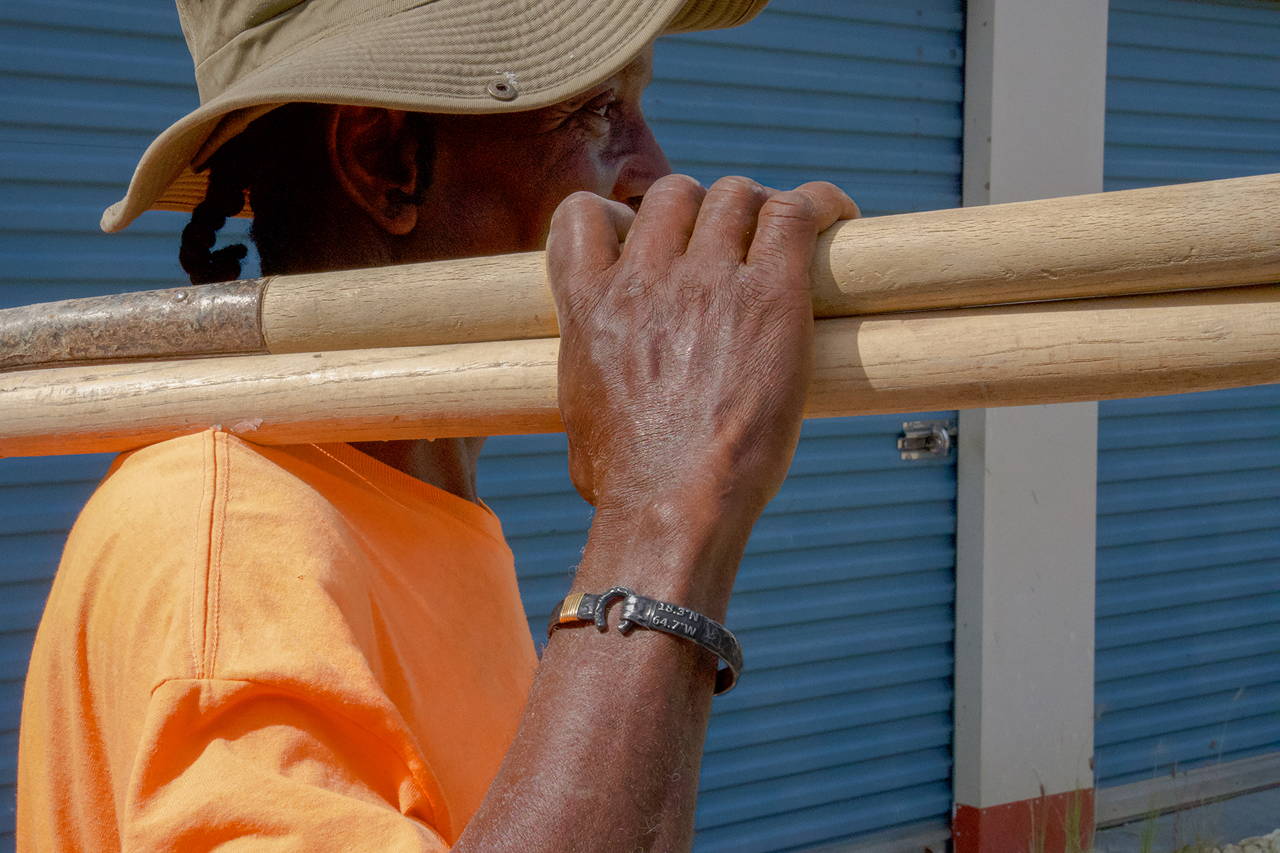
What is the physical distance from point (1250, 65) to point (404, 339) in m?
5.29

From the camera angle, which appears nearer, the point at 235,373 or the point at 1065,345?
the point at 1065,345

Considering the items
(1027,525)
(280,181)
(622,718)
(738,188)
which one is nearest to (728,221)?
(738,188)

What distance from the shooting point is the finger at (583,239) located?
988 mm

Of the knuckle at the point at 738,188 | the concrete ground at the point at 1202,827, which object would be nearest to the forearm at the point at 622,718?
the knuckle at the point at 738,188

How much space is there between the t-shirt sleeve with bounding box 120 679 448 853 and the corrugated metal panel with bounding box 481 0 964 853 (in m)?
2.99

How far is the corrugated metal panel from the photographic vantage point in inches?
161

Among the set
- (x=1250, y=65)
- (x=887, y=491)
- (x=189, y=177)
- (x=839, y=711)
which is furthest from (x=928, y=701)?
(x=189, y=177)

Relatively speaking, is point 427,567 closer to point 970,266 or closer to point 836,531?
point 970,266

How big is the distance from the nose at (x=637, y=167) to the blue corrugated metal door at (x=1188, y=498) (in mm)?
3910

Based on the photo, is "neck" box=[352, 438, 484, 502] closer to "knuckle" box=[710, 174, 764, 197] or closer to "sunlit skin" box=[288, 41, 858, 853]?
"sunlit skin" box=[288, 41, 858, 853]

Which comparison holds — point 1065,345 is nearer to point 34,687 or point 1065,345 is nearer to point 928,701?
point 34,687

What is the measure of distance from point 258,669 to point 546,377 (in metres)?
0.33

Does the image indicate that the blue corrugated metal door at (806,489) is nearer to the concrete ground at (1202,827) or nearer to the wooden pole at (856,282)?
the concrete ground at (1202,827)

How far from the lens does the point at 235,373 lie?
1.08 meters
